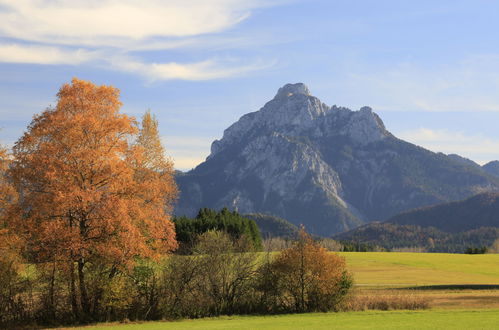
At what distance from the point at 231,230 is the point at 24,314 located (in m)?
82.3

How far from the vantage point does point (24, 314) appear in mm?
40719

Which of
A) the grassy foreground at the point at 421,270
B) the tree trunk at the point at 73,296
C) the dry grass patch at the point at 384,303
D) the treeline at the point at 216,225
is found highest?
the treeline at the point at 216,225

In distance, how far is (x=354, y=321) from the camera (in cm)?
3856

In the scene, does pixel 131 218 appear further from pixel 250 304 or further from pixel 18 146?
pixel 250 304

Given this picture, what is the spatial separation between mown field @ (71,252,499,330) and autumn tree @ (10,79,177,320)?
17.7 ft

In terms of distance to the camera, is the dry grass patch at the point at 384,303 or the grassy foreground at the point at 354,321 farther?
the dry grass patch at the point at 384,303

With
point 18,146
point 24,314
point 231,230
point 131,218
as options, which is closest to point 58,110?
point 18,146

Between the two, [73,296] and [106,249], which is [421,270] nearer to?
[73,296]

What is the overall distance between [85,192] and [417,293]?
4270 cm

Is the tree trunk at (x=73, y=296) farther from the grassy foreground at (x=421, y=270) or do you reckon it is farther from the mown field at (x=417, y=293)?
the grassy foreground at (x=421, y=270)

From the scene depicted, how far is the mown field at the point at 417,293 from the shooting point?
3675 cm

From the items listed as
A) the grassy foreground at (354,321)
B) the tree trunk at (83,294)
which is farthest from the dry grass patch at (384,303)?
the tree trunk at (83,294)

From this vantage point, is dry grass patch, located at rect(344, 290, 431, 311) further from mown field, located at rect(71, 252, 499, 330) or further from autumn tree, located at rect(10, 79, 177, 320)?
autumn tree, located at rect(10, 79, 177, 320)

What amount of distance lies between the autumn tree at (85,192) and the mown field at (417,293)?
17.7 feet
